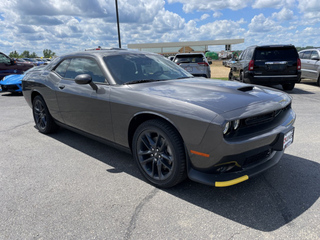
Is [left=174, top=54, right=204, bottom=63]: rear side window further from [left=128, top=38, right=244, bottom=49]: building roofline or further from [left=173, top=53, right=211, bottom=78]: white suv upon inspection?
Result: [left=128, top=38, right=244, bottom=49]: building roofline

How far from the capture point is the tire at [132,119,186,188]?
8.64 feet

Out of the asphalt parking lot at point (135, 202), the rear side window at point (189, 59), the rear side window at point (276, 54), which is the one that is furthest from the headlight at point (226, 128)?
the rear side window at point (189, 59)

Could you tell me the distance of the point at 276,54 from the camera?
9.45 meters

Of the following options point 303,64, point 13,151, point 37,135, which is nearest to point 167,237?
point 13,151

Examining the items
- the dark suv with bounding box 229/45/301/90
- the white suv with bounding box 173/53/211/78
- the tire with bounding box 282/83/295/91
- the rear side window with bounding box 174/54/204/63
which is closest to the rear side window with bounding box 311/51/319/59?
the tire with bounding box 282/83/295/91

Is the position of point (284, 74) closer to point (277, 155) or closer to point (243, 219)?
point (277, 155)

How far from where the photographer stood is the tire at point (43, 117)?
15.7 feet

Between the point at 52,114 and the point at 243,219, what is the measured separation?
3590 mm

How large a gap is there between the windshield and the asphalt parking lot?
1179 millimetres

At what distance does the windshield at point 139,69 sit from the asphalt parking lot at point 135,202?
1179 mm

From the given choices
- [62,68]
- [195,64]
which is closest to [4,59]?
[195,64]

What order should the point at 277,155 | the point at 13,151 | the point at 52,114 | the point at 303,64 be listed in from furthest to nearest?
the point at 303,64 → the point at 52,114 → the point at 13,151 → the point at 277,155

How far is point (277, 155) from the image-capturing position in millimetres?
2922

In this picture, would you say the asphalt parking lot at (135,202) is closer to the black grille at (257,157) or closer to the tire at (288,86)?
the black grille at (257,157)
